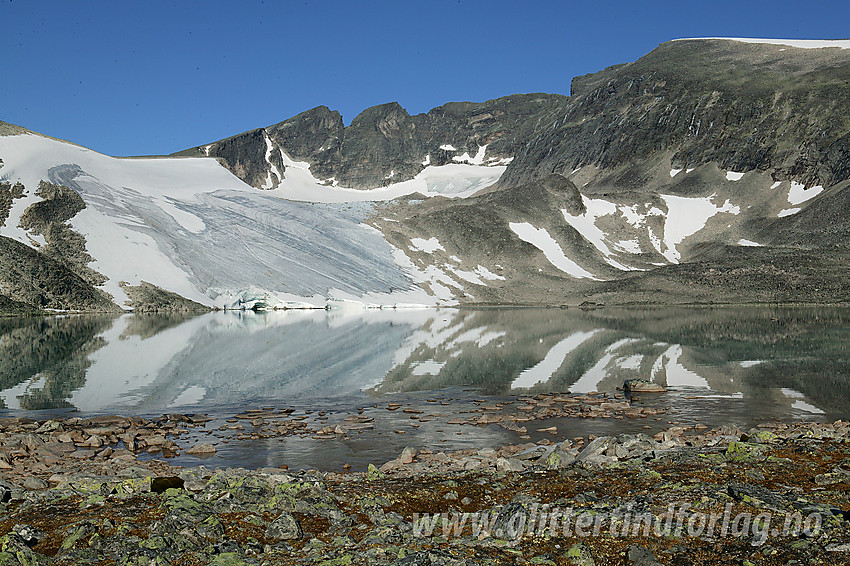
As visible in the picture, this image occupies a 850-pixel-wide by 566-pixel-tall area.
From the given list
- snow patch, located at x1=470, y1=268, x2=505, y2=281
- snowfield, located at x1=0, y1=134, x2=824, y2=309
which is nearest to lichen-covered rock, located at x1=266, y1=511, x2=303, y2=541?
snowfield, located at x1=0, y1=134, x2=824, y2=309

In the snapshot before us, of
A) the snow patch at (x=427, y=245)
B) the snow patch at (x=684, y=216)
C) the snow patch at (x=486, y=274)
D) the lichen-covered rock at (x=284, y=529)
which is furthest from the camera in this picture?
the snow patch at (x=684, y=216)

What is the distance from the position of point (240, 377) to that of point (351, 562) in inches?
873

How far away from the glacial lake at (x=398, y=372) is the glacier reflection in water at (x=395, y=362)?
85 mm

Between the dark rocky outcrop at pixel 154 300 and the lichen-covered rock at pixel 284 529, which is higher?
the dark rocky outcrop at pixel 154 300

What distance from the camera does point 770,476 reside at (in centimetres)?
963

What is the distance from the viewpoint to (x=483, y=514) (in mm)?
8711

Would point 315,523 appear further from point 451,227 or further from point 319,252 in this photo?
point 451,227

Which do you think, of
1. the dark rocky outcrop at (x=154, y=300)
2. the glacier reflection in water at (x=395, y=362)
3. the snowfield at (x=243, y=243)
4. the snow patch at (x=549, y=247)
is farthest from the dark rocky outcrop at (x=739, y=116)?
the dark rocky outcrop at (x=154, y=300)

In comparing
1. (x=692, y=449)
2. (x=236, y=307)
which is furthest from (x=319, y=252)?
(x=692, y=449)

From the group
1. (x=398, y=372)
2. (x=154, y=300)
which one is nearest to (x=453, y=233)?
(x=154, y=300)

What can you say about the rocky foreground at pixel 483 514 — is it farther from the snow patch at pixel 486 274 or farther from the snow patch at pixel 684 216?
the snow patch at pixel 684 216

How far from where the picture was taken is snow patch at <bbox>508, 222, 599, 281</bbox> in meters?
97.9

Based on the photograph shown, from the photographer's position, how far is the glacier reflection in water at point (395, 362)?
78.0ft

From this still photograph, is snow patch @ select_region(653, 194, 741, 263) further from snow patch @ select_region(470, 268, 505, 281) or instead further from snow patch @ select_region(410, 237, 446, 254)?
snow patch @ select_region(410, 237, 446, 254)
